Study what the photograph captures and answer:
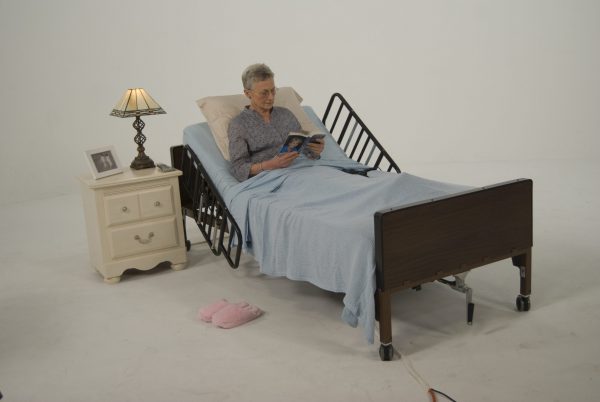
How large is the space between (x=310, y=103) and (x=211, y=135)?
8.65 ft

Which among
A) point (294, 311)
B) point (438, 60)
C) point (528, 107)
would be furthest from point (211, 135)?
point (528, 107)

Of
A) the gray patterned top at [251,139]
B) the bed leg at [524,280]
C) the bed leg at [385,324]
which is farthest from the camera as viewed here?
the gray patterned top at [251,139]

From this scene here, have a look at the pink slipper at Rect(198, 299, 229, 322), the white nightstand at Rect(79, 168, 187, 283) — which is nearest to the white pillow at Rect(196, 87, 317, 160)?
the white nightstand at Rect(79, 168, 187, 283)

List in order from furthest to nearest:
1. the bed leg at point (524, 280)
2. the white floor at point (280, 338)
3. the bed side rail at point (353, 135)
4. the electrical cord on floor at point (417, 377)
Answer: the bed side rail at point (353, 135) → the bed leg at point (524, 280) → the white floor at point (280, 338) → the electrical cord on floor at point (417, 377)

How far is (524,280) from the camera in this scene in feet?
9.45

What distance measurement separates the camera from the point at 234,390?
2.38 meters

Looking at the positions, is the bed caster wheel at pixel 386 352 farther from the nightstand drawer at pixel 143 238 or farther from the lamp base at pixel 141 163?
the lamp base at pixel 141 163

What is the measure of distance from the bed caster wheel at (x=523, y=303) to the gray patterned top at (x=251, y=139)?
1.39 m

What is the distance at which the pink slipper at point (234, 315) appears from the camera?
290cm

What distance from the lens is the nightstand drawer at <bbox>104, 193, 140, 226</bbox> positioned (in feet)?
11.2

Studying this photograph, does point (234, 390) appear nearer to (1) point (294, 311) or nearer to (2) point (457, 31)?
(1) point (294, 311)

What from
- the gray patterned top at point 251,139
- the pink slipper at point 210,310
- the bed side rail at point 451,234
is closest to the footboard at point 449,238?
the bed side rail at point 451,234

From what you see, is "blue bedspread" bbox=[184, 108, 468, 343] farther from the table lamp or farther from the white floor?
the table lamp

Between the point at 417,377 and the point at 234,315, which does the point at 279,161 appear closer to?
the point at 234,315
